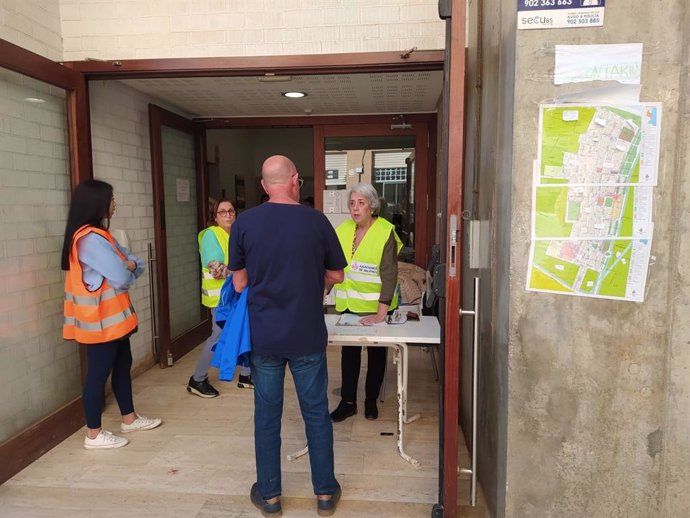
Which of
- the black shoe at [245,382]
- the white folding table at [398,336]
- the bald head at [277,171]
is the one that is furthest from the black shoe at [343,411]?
the bald head at [277,171]

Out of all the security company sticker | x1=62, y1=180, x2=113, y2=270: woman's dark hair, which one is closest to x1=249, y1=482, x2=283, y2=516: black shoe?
x1=62, y1=180, x2=113, y2=270: woman's dark hair

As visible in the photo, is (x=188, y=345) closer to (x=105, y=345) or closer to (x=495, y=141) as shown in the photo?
(x=105, y=345)

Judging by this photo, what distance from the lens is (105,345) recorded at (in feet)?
9.70

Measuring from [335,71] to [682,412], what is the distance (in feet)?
7.97

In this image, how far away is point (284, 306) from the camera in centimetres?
218

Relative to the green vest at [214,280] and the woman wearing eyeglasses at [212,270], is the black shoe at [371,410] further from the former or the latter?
the green vest at [214,280]

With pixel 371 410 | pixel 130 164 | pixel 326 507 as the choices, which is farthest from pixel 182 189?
pixel 326 507

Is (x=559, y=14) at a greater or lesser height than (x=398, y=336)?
greater

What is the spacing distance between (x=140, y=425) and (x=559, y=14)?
3169mm

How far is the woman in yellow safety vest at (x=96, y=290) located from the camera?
281 cm

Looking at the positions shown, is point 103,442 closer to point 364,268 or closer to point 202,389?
point 202,389

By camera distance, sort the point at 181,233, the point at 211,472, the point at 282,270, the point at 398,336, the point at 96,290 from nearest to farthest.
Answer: the point at 282,270 < the point at 398,336 < the point at 211,472 < the point at 96,290 < the point at 181,233

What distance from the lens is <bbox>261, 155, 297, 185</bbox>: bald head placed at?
7.18ft

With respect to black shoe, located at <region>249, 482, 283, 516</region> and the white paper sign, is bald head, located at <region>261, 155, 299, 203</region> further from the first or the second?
black shoe, located at <region>249, 482, 283, 516</region>
